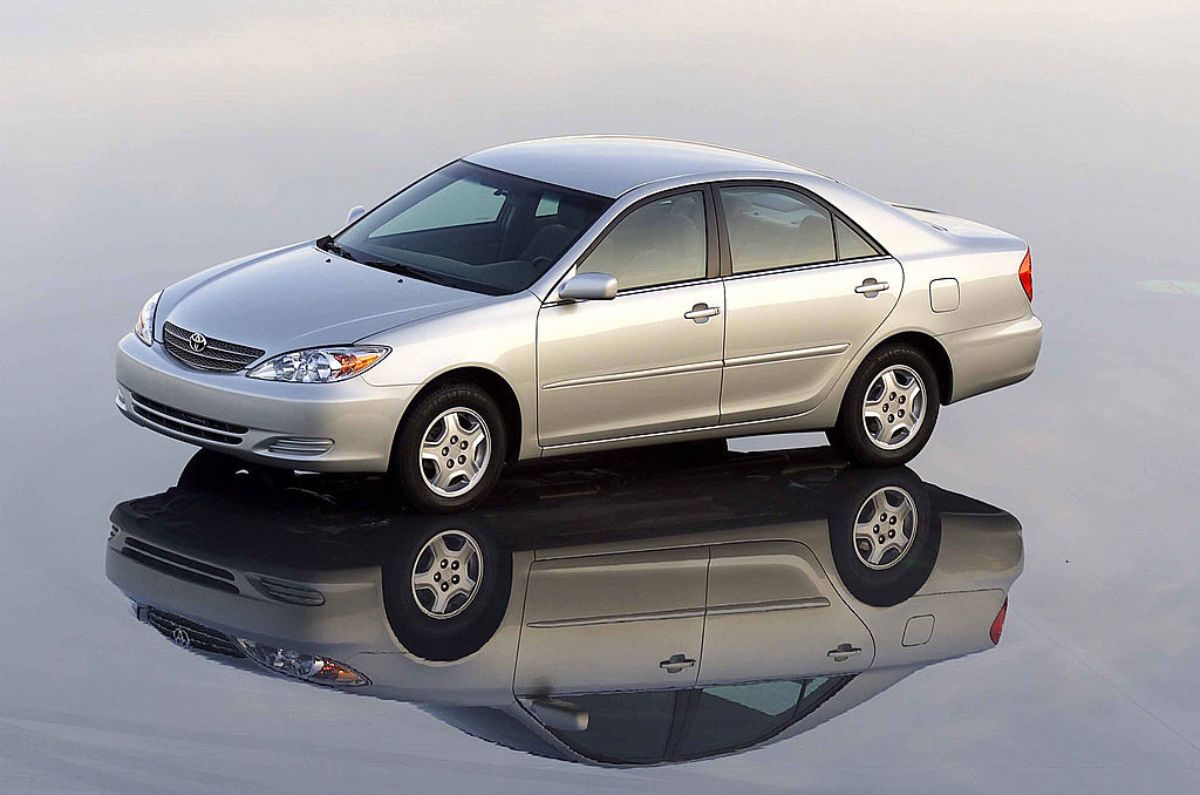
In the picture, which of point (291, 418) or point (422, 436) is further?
Result: point (422, 436)

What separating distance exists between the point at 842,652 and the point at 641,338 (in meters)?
2.40

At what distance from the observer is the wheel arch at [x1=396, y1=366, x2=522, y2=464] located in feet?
37.4

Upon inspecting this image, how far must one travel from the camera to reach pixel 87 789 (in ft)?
27.6

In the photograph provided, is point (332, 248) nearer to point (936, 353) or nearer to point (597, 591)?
point (597, 591)

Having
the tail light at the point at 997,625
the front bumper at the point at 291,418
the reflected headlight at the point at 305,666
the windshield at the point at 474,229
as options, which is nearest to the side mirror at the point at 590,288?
the windshield at the point at 474,229

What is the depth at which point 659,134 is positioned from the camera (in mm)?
20906

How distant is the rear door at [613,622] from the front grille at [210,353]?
1692 millimetres

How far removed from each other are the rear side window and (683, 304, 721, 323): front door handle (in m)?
1.03

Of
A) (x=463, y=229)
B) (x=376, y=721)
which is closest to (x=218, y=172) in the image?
(x=463, y=229)

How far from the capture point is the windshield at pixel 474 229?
1208 cm

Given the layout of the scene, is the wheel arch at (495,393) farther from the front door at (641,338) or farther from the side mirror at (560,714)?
the side mirror at (560,714)

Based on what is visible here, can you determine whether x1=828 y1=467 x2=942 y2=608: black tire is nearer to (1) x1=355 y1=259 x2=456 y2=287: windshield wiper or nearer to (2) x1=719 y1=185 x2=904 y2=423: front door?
(2) x1=719 y1=185 x2=904 y2=423: front door

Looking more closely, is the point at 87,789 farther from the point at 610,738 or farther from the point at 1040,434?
the point at 1040,434

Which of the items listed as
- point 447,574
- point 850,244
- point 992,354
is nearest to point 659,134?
point 992,354
